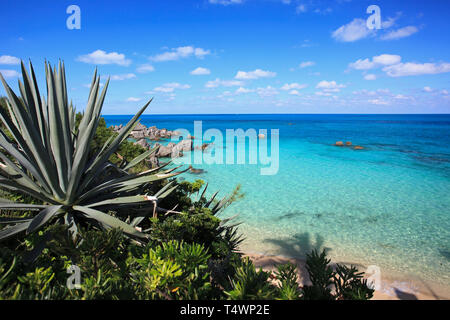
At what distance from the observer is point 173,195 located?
4.45 meters

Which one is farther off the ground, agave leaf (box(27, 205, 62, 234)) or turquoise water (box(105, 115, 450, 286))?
agave leaf (box(27, 205, 62, 234))

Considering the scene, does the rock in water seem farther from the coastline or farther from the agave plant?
the agave plant

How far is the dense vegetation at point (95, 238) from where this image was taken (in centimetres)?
167

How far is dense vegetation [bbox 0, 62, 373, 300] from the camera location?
5.47 ft

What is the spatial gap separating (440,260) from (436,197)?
6.42m

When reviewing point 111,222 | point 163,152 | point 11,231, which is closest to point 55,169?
point 11,231

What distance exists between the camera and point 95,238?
183 centimetres

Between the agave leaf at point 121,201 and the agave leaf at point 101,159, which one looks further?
the agave leaf at point 101,159

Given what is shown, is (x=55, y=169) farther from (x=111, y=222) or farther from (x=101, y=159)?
(x=111, y=222)

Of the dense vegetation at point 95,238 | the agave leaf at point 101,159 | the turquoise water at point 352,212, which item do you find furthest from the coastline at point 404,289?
the agave leaf at point 101,159

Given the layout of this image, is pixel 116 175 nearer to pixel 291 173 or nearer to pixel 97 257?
pixel 97 257

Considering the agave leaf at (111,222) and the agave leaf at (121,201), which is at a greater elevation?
the agave leaf at (121,201)

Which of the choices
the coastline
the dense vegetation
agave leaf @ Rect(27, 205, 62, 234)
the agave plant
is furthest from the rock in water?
agave leaf @ Rect(27, 205, 62, 234)

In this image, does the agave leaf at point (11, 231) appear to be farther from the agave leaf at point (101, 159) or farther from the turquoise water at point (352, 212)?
the turquoise water at point (352, 212)
